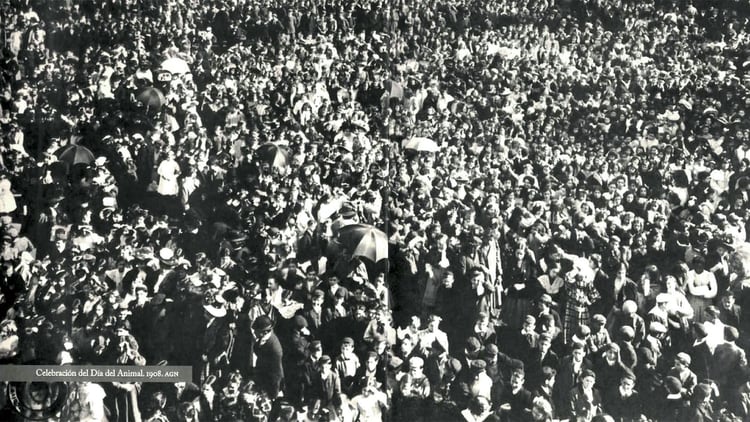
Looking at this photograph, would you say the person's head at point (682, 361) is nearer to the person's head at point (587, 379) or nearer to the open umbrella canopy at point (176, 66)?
the person's head at point (587, 379)

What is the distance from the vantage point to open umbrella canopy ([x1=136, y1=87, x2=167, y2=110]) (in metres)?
5.59

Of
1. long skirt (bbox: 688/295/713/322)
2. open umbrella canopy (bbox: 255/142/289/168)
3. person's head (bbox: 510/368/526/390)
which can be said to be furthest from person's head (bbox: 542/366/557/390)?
open umbrella canopy (bbox: 255/142/289/168)

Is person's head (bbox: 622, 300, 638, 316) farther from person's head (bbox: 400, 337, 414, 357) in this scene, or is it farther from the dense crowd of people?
person's head (bbox: 400, 337, 414, 357)

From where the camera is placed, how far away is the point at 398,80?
19.1 ft

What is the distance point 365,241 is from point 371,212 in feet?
0.75

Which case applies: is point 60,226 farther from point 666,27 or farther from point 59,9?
point 666,27

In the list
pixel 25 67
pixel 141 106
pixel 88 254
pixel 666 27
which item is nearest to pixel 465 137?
pixel 666 27

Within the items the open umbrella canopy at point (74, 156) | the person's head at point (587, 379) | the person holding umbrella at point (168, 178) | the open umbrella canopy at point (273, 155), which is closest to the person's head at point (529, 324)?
the person's head at point (587, 379)

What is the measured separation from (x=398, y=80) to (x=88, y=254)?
2.61 metres

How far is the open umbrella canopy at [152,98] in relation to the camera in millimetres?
5586

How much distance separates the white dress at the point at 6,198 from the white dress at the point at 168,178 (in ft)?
3.32

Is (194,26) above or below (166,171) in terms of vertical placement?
above

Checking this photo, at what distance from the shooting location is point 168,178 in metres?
5.50

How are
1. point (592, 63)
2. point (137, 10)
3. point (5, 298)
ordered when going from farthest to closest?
point (592, 63)
point (137, 10)
point (5, 298)
